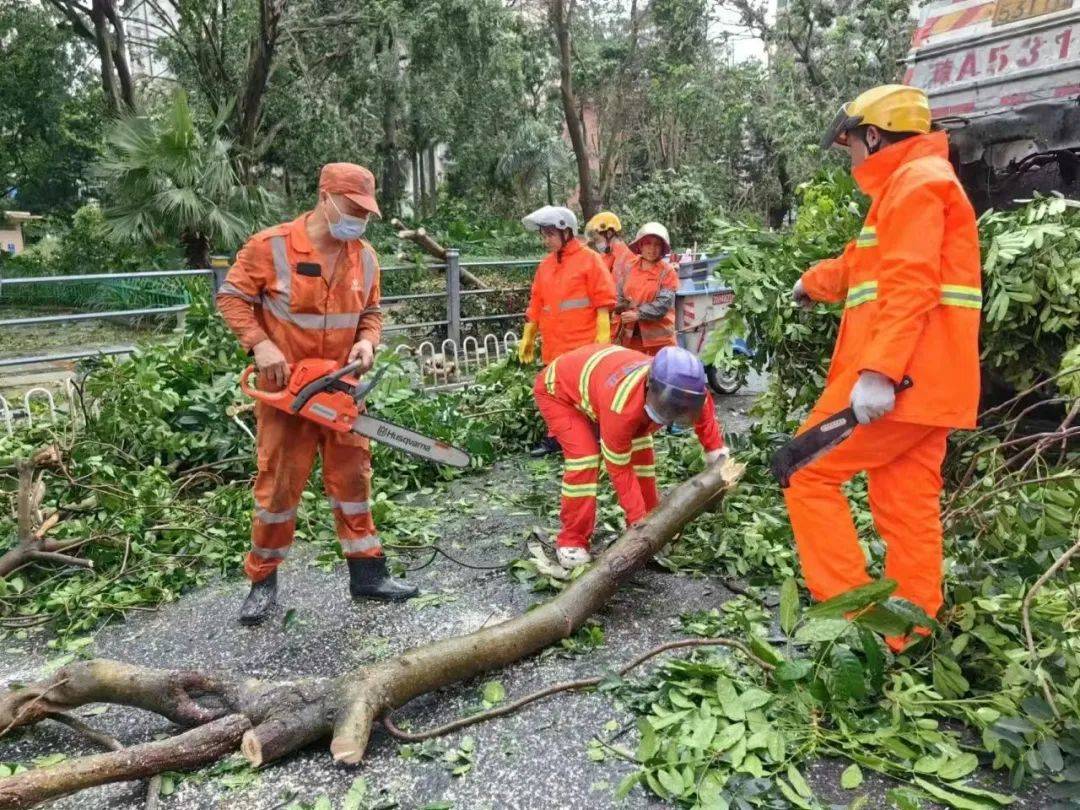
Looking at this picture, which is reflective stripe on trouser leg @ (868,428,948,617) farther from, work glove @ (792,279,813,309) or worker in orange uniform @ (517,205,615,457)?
worker in orange uniform @ (517,205,615,457)

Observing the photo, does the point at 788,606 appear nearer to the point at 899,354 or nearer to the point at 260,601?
the point at 899,354

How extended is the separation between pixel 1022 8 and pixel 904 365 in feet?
11.6

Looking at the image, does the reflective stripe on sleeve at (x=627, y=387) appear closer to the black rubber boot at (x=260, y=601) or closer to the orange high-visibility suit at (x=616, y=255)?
the black rubber boot at (x=260, y=601)

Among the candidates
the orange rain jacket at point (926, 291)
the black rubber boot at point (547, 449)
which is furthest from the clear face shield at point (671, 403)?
the black rubber boot at point (547, 449)

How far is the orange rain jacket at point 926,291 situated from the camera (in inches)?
100

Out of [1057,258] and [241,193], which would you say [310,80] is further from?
[1057,258]

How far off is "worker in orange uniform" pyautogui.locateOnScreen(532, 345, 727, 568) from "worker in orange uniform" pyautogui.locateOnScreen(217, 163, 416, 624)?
0.96 metres

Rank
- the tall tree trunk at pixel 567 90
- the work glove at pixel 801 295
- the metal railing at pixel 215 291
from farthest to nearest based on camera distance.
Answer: the tall tree trunk at pixel 567 90 → the metal railing at pixel 215 291 → the work glove at pixel 801 295

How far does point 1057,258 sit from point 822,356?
4.28 ft

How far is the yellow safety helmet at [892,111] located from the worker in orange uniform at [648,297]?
329 centimetres

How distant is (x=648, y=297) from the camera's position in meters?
6.20

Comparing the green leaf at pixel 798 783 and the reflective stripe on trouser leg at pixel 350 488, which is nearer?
the green leaf at pixel 798 783

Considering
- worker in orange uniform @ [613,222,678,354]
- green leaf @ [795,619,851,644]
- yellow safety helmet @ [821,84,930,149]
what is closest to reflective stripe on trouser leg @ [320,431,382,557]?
green leaf @ [795,619,851,644]

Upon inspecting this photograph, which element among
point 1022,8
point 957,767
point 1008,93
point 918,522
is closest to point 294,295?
point 918,522
